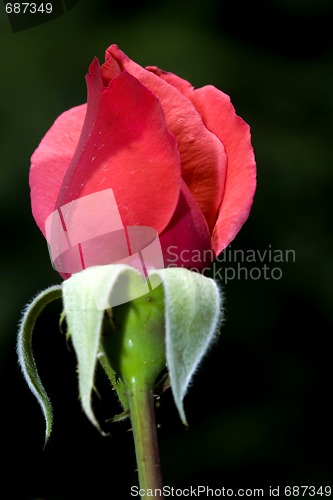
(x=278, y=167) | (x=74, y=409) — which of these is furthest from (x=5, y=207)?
(x=278, y=167)

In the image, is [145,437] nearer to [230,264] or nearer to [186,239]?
[186,239]

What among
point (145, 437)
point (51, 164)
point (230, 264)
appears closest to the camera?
point (145, 437)

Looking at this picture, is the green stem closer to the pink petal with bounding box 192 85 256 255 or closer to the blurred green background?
the pink petal with bounding box 192 85 256 255

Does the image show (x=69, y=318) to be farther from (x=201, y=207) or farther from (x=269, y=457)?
(x=269, y=457)

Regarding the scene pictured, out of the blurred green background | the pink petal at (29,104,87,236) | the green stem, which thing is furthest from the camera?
the blurred green background

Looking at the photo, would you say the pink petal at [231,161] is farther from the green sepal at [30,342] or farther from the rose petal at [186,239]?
the green sepal at [30,342]

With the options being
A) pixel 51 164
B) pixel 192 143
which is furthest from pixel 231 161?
pixel 51 164

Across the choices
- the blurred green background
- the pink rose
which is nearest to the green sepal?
the pink rose
